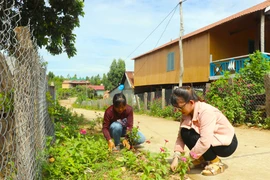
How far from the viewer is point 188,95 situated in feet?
9.80

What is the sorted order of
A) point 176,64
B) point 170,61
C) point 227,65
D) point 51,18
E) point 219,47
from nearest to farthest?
point 51,18 → point 227,65 → point 219,47 → point 176,64 → point 170,61

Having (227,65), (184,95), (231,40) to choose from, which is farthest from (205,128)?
(231,40)

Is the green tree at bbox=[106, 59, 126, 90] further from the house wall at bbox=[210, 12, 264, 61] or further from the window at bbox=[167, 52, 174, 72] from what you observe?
the house wall at bbox=[210, 12, 264, 61]

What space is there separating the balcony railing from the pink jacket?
829 cm

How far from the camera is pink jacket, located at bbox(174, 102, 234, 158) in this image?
2.82 meters

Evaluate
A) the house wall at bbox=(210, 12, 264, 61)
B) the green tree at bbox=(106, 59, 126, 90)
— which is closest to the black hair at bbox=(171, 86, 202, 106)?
the house wall at bbox=(210, 12, 264, 61)

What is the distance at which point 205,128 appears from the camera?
112 inches

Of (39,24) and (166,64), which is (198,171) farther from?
(166,64)

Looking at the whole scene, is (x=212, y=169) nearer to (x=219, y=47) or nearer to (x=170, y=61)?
(x=219, y=47)

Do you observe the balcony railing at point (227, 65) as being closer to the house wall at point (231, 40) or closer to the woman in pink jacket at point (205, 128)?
the house wall at point (231, 40)

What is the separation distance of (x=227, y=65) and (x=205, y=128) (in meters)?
9.91

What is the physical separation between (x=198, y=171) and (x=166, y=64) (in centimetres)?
1467

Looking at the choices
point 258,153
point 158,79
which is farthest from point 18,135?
point 158,79

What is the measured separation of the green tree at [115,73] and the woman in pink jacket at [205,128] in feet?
151
